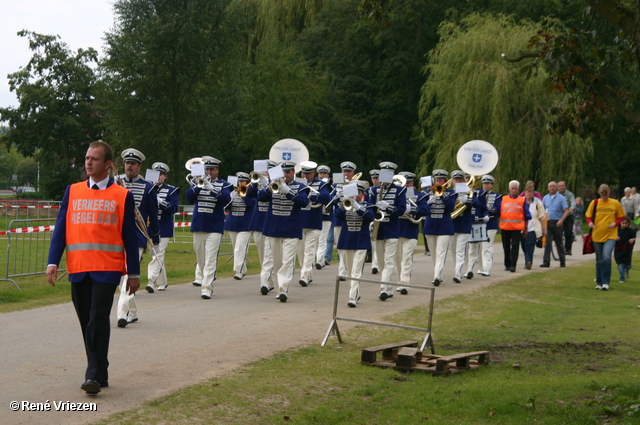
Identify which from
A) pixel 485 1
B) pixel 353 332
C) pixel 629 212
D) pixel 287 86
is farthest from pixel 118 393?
pixel 485 1

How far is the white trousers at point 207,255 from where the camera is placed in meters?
13.6

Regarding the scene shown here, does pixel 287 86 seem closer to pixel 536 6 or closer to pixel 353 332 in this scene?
pixel 536 6

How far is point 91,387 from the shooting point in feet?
22.5

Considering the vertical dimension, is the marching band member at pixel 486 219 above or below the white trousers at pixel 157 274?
above

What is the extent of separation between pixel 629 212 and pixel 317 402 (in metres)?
16.5

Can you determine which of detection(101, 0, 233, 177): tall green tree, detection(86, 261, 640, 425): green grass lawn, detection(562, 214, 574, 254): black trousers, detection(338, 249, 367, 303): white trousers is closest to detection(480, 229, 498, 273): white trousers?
detection(562, 214, 574, 254): black trousers

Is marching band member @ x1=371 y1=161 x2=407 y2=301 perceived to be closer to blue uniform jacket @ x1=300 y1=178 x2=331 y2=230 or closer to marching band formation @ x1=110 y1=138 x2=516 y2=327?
marching band formation @ x1=110 y1=138 x2=516 y2=327

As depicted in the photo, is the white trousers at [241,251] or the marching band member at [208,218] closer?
the marching band member at [208,218]

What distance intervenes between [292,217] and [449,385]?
21.1ft

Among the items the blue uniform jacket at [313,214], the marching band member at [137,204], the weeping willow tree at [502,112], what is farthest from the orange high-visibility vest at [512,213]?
the weeping willow tree at [502,112]

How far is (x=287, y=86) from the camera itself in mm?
46375

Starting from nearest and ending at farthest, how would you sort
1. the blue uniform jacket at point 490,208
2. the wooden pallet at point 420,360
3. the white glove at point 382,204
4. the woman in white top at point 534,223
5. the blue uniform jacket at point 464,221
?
the wooden pallet at point 420,360 → the white glove at point 382,204 → the blue uniform jacket at point 464,221 → the blue uniform jacket at point 490,208 → the woman in white top at point 534,223

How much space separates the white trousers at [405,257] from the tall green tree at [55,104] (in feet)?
154

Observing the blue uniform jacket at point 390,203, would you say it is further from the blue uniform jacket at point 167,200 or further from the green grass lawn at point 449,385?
the blue uniform jacket at point 167,200
